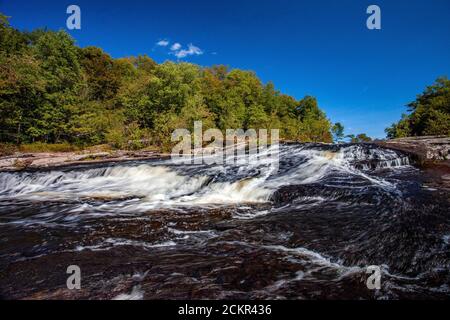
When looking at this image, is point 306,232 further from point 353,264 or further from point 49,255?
point 49,255

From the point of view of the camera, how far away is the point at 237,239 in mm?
4508

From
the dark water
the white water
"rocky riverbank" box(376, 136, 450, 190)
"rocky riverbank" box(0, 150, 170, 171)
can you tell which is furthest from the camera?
"rocky riverbank" box(0, 150, 170, 171)

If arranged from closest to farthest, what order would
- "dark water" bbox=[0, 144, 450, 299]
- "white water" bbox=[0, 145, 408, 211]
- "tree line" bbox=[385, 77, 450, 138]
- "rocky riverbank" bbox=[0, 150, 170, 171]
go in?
"dark water" bbox=[0, 144, 450, 299], "white water" bbox=[0, 145, 408, 211], "rocky riverbank" bbox=[0, 150, 170, 171], "tree line" bbox=[385, 77, 450, 138]

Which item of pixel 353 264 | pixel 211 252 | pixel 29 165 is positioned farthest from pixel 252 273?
pixel 29 165

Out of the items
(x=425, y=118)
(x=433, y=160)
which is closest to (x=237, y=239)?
(x=433, y=160)

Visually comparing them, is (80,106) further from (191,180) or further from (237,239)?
(237,239)

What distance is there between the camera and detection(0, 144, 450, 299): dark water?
3090mm

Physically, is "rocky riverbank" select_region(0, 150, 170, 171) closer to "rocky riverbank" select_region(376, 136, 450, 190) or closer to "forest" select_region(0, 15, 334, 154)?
"forest" select_region(0, 15, 334, 154)

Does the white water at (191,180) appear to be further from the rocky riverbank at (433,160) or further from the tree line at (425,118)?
the tree line at (425,118)

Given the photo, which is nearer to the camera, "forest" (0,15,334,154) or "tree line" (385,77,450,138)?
→ "forest" (0,15,334,154)

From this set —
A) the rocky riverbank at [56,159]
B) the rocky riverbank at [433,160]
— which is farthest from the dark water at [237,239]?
the rocky riverbank at [56,159]

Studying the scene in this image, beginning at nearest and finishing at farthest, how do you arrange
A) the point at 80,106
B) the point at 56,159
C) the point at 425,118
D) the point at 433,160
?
the point at 433,160 → the point at 56,159 → the point at 80,106 → the point at 425,118

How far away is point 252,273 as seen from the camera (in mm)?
3359

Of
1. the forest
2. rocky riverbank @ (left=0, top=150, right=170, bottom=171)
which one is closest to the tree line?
the forest
